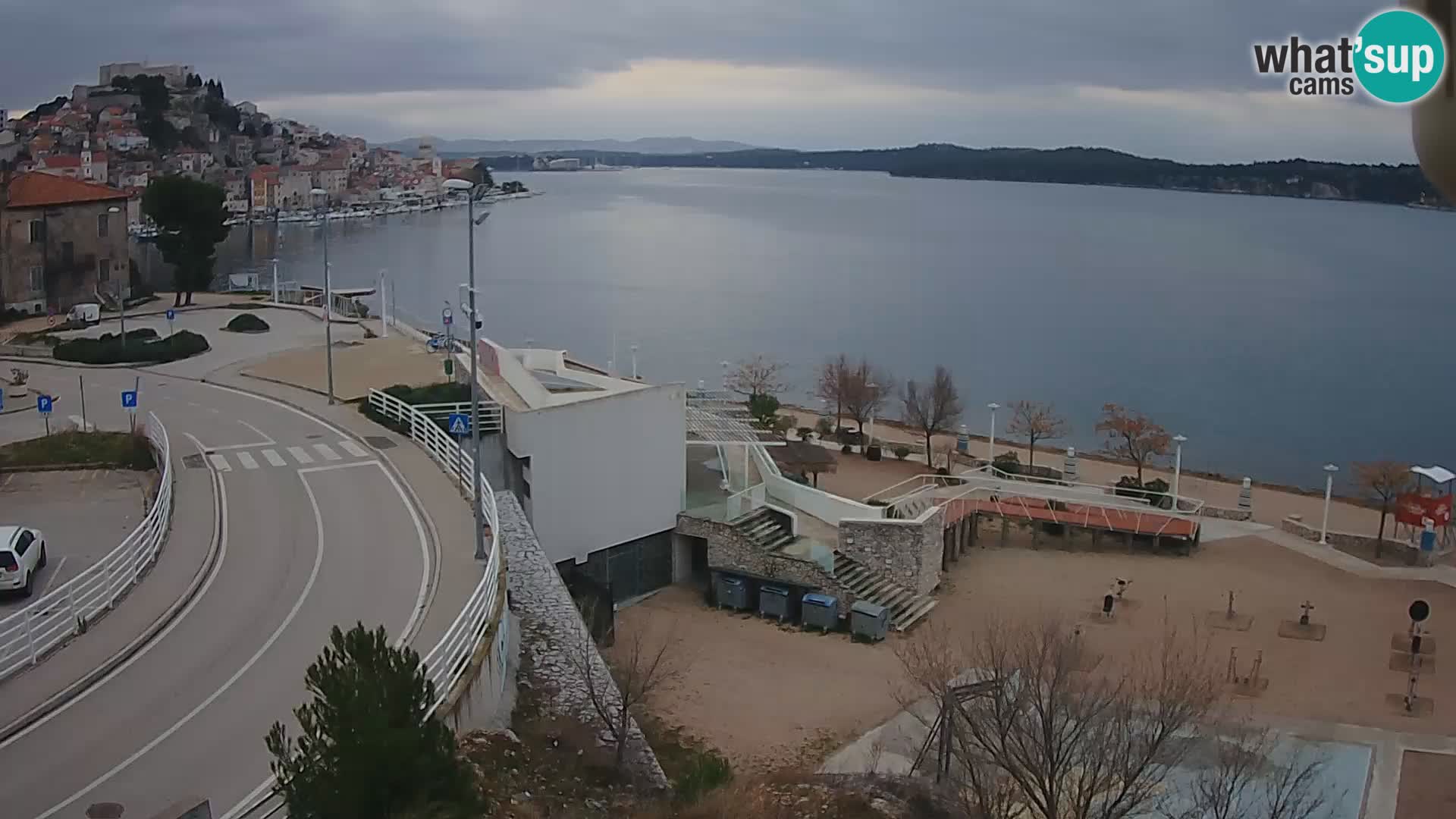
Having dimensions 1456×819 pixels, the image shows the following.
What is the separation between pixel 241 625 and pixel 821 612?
1168 cm

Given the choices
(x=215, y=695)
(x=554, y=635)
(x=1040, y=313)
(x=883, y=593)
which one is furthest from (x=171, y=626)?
(x=1040, y=313)

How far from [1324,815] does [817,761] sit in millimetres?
6403

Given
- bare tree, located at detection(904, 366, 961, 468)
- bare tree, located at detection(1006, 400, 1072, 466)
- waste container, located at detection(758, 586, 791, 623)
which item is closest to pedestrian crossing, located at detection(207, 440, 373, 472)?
waste container, located at detection(758, 586, 791, 623)

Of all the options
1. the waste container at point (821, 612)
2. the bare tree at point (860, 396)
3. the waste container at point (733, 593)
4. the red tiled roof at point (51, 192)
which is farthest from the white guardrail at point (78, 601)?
the red tiled roof at point (51, 192)

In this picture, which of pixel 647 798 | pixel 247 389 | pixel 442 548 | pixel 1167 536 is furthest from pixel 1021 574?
pixel 247 389

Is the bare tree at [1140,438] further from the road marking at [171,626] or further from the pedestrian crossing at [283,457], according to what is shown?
the road marking at [171,626]

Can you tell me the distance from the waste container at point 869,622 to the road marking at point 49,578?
13009mm

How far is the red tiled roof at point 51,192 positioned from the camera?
4566cm

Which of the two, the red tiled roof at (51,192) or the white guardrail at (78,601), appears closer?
the white guardrail at (78,601)

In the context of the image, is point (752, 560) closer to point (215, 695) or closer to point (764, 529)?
point (764, 529)

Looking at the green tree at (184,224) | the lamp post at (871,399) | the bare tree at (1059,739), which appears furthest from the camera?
the green tree at (184,224)

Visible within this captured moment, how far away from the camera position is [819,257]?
13400 centimetres

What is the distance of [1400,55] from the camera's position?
11.6ft

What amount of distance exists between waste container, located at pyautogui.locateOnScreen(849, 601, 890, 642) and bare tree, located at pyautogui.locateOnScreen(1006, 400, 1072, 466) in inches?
717
